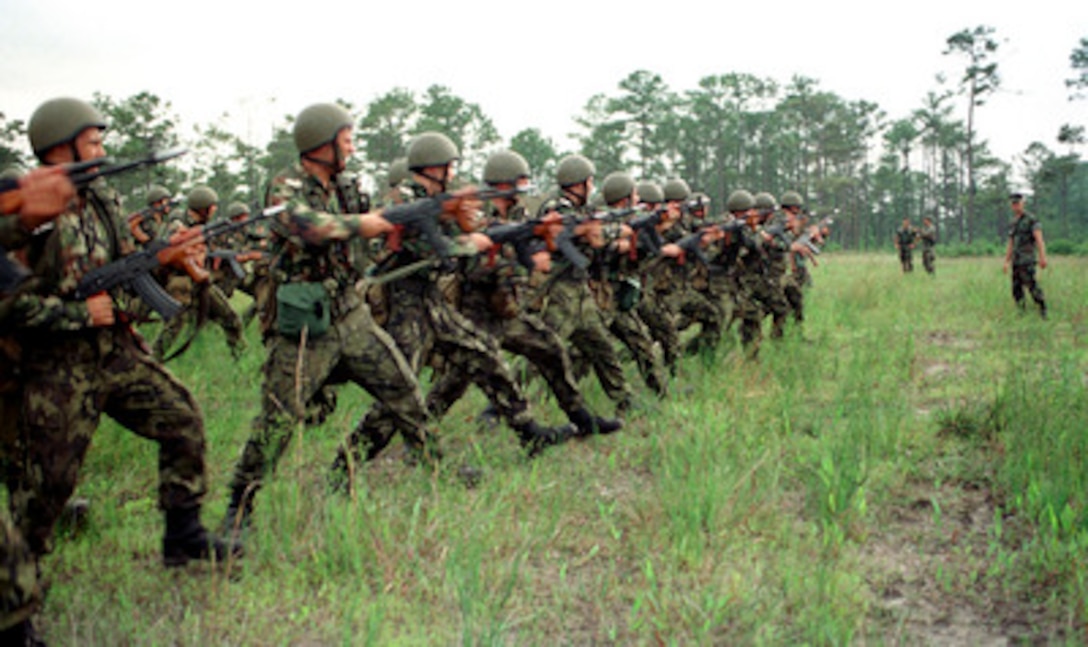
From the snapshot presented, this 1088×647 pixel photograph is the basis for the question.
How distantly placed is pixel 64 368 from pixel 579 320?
366 centimetres

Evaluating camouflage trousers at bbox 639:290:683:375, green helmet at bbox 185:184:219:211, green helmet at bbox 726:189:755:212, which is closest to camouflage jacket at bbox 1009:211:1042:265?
green helmet at bbox 726:189:755:212

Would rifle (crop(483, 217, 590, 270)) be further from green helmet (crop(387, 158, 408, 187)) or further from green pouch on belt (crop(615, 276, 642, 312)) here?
green helmet (crop(387, 158, 408, 187))

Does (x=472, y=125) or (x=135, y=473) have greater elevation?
(x=472, y=125)

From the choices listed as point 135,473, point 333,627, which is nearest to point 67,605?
point 333,627

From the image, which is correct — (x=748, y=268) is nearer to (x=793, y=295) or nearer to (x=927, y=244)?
(x=793, y=295)

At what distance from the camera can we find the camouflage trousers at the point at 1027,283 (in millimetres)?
11727

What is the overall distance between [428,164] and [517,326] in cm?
131

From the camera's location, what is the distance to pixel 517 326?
5465mm

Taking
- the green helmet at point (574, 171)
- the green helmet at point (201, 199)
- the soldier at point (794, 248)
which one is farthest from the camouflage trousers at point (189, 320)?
the soldier at point (794, 248)

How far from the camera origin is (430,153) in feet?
15.6

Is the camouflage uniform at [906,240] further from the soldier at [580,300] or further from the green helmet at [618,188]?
the soldier at [580,300]

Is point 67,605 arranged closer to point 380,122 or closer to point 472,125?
point 380,122

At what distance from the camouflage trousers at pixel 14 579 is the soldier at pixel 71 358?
688 millimetres

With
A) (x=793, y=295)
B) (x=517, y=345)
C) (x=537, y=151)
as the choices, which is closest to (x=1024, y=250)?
(x=793, y=295)
